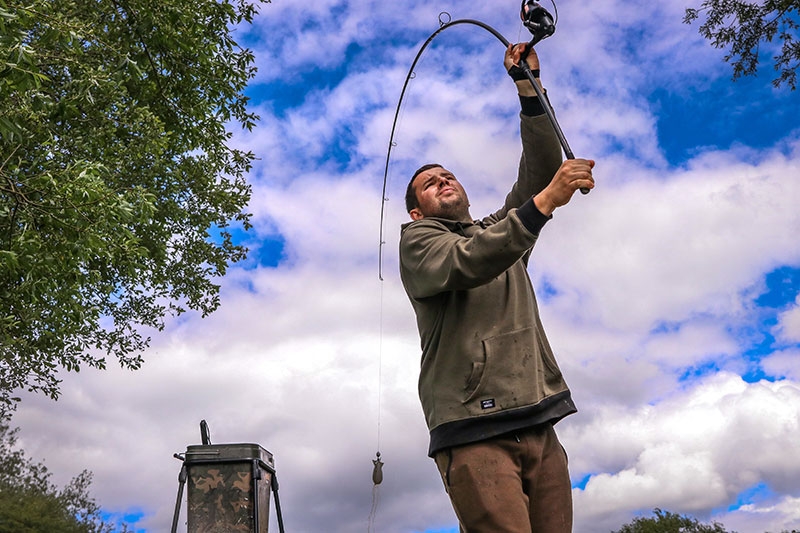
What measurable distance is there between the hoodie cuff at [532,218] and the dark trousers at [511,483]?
0.77m

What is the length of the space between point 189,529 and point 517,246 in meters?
6.17

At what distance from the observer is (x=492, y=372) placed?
10.1 ft

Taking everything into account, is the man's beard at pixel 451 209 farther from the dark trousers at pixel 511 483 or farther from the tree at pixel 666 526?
the tree at pixel 666 526

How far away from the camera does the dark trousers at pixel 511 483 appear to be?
2.90 meters

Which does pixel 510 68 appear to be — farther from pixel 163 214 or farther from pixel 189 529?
pixel 163 214

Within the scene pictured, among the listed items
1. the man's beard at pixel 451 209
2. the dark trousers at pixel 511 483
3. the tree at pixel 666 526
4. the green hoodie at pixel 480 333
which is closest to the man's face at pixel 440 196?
the man's beard at pixel 451 209

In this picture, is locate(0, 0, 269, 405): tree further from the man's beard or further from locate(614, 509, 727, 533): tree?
locate(614, 509, 727, 533): tree

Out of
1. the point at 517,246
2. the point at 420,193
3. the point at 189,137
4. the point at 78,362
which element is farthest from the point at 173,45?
the point at 517,246

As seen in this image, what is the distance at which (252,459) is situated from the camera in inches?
312

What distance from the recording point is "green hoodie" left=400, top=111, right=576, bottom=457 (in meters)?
2.99

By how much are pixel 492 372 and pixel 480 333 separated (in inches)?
6.7

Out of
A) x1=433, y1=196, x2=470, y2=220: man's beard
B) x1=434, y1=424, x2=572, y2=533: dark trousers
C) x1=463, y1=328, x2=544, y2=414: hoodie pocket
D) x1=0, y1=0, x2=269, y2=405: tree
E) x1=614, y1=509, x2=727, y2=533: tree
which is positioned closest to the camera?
x1=434, y1=424, x2=572, y2=533: dark trousers

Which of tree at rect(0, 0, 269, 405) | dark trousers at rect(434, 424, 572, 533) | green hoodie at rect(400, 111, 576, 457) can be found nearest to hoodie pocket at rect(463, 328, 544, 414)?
green hoodie at rect(400, 111, 576, 457)

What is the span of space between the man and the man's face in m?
0.19
